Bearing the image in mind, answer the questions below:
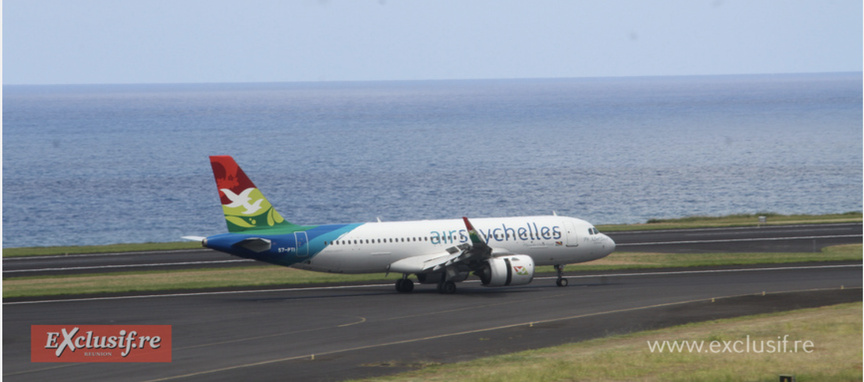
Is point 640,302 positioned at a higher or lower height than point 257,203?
lower

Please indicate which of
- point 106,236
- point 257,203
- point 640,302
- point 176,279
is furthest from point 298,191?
point 640,302

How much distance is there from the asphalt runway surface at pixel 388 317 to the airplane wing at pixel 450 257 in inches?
56.5

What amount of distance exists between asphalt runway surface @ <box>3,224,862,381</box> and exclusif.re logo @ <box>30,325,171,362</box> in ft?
1.99

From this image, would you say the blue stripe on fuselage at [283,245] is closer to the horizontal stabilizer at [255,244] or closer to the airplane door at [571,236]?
the horizontal stabilizer at [255,244]

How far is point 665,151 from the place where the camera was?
195250 mm

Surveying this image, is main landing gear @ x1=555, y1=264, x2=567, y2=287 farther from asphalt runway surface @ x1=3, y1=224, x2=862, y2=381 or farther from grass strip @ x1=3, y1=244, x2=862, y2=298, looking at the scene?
grass strip @ x1=3, y1=244, x2=862, y2=298

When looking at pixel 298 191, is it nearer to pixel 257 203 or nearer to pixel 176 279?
pixel 176 279

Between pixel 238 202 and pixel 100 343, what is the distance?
1228 centimetres

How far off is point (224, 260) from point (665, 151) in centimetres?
14457

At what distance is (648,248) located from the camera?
2665 inches

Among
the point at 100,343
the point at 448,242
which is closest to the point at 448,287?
the point at 448,242

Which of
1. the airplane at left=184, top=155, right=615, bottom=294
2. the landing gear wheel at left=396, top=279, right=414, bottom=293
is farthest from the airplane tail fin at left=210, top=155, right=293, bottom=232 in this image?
the landing gear wheel at left=396, top=279, right=414, bottom=293

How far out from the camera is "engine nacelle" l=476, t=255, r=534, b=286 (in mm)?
46219

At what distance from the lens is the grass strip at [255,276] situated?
5162 cm
